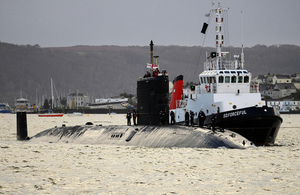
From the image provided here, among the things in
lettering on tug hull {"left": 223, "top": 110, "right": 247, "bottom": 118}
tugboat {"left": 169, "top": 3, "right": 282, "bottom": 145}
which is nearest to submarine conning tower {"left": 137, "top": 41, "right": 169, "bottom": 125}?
tugboat {"left": 169, "top": 3, "right": 282, "bottom": 145}

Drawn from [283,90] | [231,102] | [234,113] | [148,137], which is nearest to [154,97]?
[148,137]

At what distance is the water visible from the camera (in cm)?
1111

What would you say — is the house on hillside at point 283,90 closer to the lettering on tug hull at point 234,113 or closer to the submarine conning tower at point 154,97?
the lettering on tug hull at point 234,113

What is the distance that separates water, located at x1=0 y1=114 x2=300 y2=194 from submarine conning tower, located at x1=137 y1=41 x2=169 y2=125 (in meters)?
3.22

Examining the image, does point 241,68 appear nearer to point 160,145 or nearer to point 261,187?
point 160,145

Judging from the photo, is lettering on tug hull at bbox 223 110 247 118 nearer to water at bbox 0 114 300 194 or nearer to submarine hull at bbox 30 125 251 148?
submarine hull at bbox 30 125 251 148

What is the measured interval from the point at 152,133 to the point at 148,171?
7.53 meters

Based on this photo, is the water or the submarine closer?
the water

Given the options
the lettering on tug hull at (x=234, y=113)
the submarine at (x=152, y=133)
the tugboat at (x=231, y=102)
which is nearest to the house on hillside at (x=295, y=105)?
the tugboat at (x=231, y=102)

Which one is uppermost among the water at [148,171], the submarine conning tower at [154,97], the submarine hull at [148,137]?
the submarine conning tower at [154,97]

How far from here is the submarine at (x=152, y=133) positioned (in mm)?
19422

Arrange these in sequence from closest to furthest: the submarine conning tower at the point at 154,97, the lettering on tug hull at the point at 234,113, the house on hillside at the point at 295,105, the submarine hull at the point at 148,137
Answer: the submarine hull at the point at 148,137, the submarine conning tower at the point at 154,97, the lettering on tug hull at the point at 234,113, the house on hillside at the point at 295,105

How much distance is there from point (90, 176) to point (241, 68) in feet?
60.8

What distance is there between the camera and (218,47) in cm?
3033
